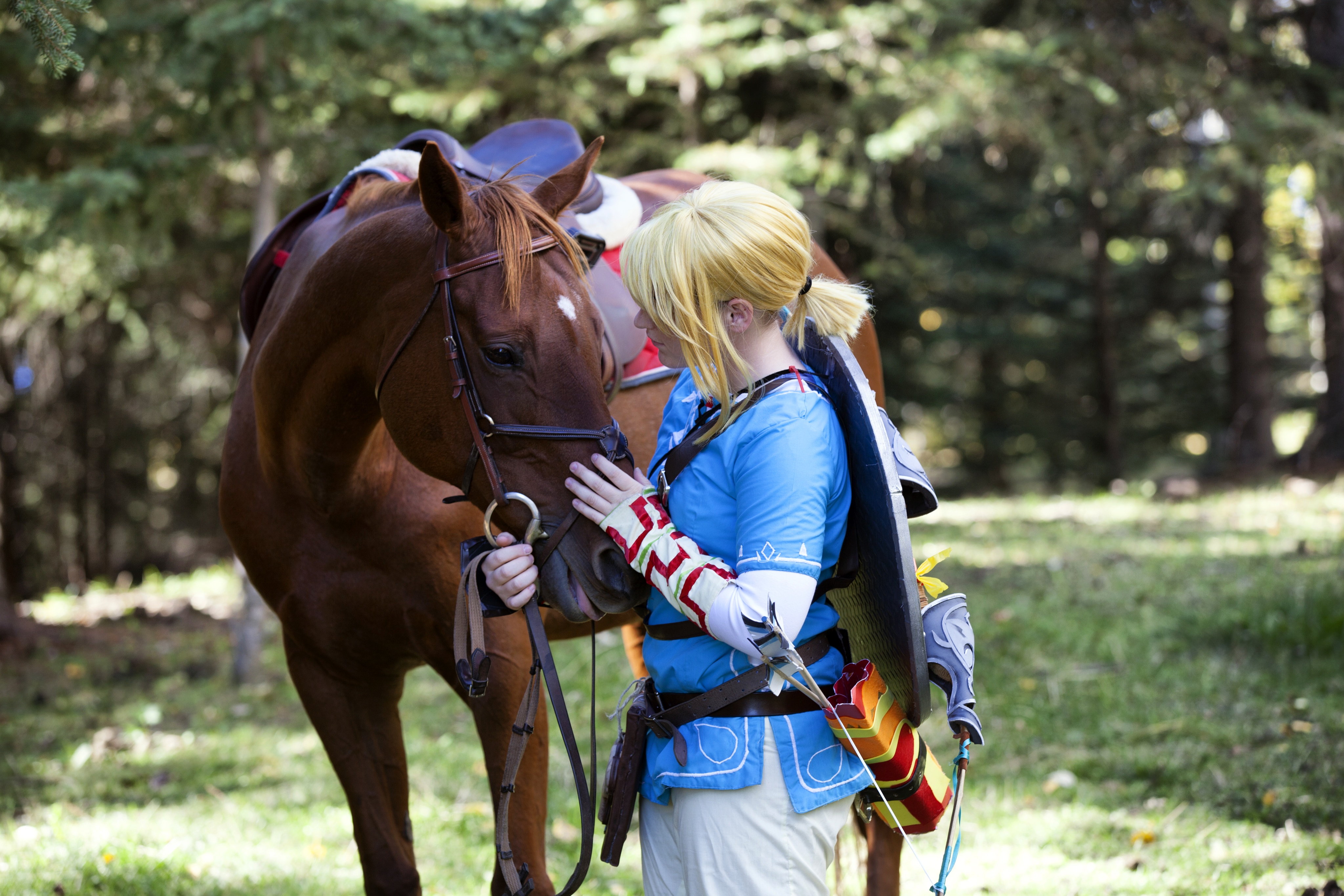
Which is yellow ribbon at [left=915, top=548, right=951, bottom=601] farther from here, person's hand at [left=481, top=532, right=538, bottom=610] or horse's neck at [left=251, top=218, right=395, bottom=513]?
horse's neck at [left=251, top=218, right=395, bottom=513]

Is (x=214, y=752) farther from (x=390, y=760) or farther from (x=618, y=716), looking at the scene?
(x=618, y=716)

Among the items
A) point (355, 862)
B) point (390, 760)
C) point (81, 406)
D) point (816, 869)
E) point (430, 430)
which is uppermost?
point (430, 430)

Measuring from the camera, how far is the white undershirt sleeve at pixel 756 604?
1.45 meters

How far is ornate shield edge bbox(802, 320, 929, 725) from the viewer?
4.96 ft

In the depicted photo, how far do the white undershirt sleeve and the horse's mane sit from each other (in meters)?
0.69

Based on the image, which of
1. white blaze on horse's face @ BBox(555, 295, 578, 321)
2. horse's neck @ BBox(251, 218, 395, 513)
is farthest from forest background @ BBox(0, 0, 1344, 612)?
white blaze on horse's face @ BBox(555, 295, 578, 321)

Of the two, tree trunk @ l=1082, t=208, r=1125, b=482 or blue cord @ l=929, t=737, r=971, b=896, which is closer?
blue cord @ l=929, t=737, r=971, b=896

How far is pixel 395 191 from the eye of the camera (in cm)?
226

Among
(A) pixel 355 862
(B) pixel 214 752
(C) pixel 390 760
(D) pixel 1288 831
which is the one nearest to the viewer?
(C) pixel 390 760

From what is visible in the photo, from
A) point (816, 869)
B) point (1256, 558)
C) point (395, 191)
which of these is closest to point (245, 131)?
point (395, 191)

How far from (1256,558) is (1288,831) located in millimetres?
3780

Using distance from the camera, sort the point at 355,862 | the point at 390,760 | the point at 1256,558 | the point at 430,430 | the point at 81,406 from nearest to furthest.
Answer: the point at 430,430 → the point at 390,760 → the point at 355,862 → the point at 1256,558 → the point at 81,406

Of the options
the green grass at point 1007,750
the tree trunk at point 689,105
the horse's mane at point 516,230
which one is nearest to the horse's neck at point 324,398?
the horse's mane at point 516,230

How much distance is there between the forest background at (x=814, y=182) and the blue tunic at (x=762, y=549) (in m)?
1.43
